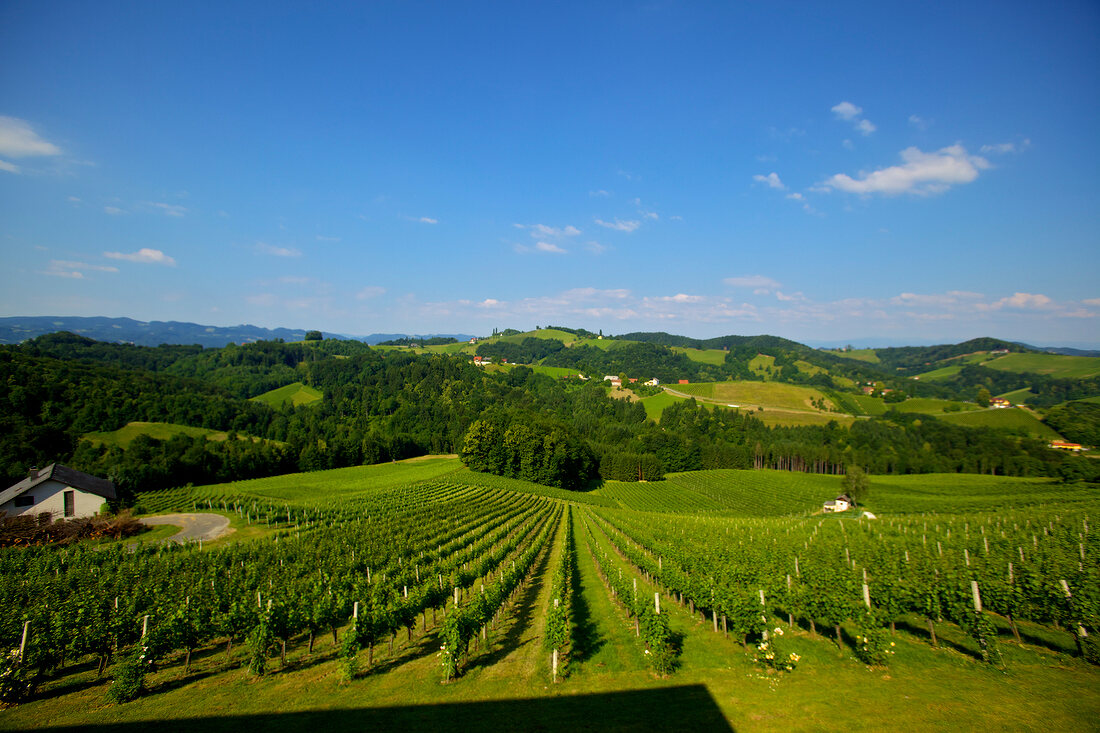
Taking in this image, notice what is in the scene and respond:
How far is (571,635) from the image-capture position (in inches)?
570

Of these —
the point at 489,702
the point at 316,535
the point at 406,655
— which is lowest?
the point at 316,535

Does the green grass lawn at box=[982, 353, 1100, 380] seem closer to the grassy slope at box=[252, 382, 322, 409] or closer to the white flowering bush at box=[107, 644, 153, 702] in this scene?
the white flowering bush at box=[107, 644, 153, 702]

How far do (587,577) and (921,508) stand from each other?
4767cm

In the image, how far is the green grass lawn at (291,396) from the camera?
125438mm

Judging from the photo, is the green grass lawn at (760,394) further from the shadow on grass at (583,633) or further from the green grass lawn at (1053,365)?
the shadow on grass at (583,633)

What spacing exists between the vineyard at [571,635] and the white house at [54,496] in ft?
42.4

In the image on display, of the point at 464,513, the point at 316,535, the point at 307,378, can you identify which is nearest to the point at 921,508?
the point at 464,513

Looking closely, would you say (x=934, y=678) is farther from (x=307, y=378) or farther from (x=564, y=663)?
(x=307, y=378)

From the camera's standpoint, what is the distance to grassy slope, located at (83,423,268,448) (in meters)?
72.1

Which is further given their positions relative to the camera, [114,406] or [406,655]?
[114,406]

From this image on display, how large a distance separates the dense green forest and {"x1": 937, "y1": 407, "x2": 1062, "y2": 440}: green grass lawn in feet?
A: 16.2

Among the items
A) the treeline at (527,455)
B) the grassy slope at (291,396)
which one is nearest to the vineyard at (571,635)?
the treeline at (527,455)

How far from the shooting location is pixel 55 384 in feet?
263

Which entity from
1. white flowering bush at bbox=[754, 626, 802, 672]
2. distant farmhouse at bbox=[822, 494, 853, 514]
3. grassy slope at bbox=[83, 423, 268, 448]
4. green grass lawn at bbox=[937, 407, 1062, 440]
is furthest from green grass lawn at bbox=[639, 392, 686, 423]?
white flowering bush at bbox=[754, 626, 802, 672]
